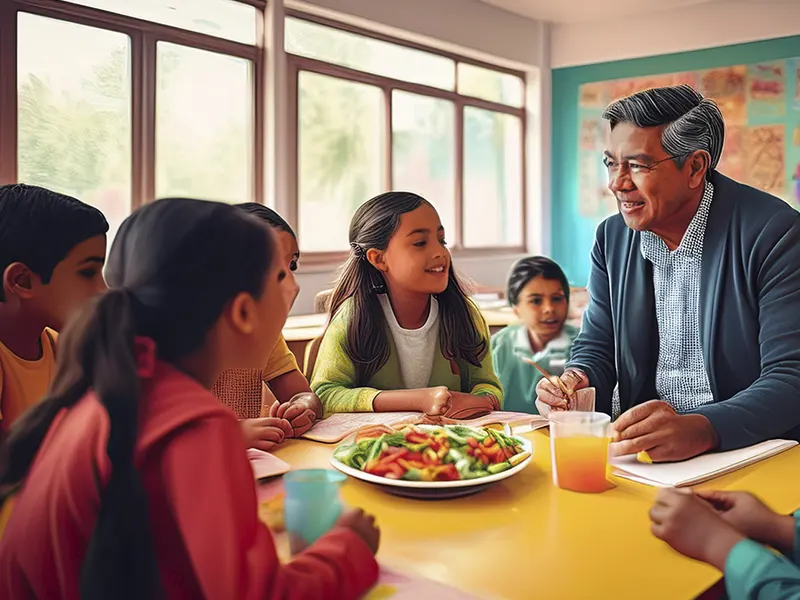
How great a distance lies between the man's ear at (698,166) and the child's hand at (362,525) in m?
1.21

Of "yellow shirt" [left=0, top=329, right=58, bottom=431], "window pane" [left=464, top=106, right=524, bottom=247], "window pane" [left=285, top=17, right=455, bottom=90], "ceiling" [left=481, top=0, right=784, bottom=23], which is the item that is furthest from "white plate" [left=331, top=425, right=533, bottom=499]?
"ceiling" [left=481, top=0, right=784, bottom=23]

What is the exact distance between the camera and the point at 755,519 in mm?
997

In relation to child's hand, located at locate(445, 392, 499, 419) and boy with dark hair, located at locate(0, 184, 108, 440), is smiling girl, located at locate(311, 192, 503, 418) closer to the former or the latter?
child's hand, located at locate(445, 392, 499, 419)

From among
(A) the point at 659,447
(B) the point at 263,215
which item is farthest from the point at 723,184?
(B) the point at 263,215

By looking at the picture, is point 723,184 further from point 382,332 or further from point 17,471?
point 17,471

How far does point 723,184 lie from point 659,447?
0.73 m

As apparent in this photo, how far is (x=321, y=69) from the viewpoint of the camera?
15.7 feet

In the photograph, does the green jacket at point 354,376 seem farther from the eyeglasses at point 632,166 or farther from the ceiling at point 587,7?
the ceiling at point 587,7

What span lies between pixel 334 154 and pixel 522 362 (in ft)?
7.95

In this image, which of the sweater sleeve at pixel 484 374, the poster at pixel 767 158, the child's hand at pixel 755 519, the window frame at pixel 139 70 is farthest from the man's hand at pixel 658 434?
the poster at pixel 767 158

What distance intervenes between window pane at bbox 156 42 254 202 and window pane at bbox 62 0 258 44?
0.41 feet

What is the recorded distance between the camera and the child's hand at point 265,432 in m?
1.39

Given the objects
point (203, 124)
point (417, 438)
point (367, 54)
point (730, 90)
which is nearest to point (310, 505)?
point (417, 438)

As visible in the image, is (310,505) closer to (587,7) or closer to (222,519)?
(222,519)
